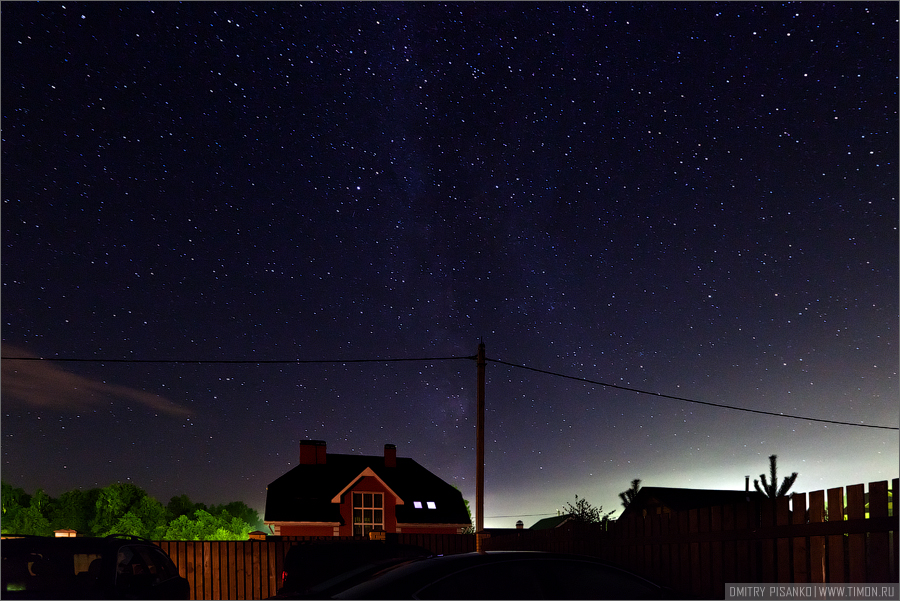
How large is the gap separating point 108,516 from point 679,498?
81758 mm

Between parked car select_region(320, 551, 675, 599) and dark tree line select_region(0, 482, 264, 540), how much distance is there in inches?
3255

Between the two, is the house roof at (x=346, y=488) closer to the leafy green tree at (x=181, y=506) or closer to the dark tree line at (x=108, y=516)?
the dark tree line at (x=108, y=516)

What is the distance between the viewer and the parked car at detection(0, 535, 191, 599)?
7352 mm

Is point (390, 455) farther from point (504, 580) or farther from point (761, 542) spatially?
point (504, 580)

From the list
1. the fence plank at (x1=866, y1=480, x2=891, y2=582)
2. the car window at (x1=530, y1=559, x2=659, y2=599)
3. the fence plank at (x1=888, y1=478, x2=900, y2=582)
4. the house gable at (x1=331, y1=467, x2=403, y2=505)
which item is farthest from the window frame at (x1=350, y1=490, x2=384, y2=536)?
the car window at (x1=530, y1=559, x2=659, y2=599)

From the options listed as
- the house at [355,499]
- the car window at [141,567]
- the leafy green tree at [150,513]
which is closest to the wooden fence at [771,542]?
the car window at [141,567]

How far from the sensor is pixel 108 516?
101 meters

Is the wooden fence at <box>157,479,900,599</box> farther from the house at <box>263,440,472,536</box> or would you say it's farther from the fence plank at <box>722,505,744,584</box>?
the house at <box>263,440,472,536</box>

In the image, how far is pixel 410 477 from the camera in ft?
153

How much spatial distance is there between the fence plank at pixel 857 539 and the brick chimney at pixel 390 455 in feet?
135

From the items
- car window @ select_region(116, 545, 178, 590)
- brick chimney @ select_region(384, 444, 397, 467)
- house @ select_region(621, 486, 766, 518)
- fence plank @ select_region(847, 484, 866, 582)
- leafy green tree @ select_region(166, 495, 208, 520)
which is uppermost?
fence plank @ select_region(847, 484, 866, 582)

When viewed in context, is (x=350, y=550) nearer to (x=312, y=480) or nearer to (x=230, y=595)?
(x=230, y=595)

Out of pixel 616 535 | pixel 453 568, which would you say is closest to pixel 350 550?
pixel 616 535

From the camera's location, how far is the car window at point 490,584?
5.04 meters
